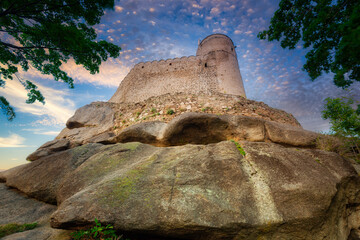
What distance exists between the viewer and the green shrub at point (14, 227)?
3109mm

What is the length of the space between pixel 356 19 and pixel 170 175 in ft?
16.7

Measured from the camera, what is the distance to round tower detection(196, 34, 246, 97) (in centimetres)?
1653

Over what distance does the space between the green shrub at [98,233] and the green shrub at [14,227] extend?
2.03 m

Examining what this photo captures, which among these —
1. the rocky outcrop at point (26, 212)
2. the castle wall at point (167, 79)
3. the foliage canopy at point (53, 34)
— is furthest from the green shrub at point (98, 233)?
the castle wall at point (167, 79)

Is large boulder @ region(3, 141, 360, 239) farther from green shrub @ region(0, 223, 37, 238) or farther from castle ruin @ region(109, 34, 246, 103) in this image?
castle ruin @ region(109, 34, 246, 103)

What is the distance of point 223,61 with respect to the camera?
704 inches

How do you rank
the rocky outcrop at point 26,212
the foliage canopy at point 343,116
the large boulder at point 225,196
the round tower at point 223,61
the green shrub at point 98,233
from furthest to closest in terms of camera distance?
1. the round tower at point 223,61
2. the foliage canopy at point 343,116
3. the rocky outcrop at point 26,212
4. the large boulder at point 225,196
5. the green shrub at point 98,233

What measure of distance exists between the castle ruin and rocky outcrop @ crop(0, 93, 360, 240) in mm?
13578

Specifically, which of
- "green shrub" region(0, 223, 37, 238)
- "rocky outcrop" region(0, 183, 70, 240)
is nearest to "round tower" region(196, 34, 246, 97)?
"rocky outcrop" region(0, 183, 70, 240)

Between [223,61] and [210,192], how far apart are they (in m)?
18.6

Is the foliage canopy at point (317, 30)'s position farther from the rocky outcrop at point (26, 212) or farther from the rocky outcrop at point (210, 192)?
the rocky outcrop at point (26, 212)

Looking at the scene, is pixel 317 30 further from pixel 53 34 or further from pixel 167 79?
pixel 167 79

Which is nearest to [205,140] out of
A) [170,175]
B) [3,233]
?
[170,175]

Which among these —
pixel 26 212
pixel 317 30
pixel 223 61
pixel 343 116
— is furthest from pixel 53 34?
pixel 223 61
